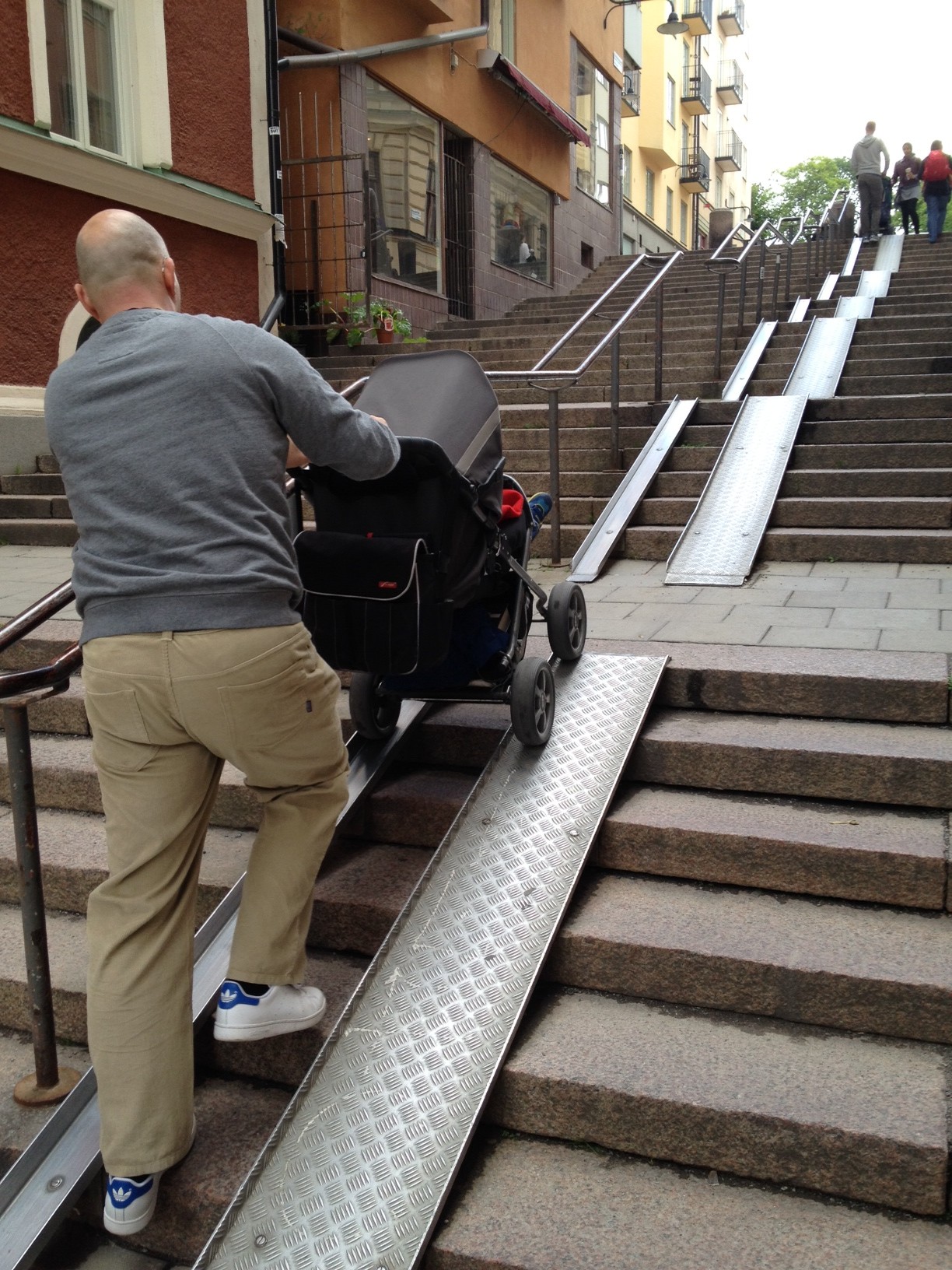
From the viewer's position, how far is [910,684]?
354cm

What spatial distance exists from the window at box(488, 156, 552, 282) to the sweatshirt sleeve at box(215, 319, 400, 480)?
15530 millimetres

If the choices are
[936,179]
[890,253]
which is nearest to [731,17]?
[936,179]

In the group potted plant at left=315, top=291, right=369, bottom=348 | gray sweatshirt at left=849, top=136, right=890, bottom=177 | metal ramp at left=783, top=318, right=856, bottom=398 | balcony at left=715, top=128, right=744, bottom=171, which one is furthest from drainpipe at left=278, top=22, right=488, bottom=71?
balcony at left=715, top=128, right=744, bottom=171

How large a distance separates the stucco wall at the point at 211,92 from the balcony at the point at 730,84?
130ft

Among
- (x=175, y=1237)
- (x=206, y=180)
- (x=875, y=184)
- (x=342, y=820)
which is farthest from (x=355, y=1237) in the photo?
(x=875, y=184)

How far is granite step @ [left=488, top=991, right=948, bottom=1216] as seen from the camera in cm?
226

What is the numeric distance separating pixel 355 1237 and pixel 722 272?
8060mm

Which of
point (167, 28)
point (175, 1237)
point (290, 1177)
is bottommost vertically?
point (175, 1237)

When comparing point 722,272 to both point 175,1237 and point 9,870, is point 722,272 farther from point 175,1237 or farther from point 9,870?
point 175,1237

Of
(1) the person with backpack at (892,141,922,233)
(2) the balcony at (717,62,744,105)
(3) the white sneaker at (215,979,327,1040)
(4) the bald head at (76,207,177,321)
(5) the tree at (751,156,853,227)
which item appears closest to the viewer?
(4) the bald head at (76,207,177,321)

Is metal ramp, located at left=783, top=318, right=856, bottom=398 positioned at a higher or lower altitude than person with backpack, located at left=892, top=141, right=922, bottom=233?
lower

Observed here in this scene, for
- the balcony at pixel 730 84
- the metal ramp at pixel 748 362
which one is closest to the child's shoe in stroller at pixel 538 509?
the metal ramp at pixel 748 362

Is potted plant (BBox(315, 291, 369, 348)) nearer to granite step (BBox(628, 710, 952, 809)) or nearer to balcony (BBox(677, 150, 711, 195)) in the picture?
granite step (BBox(628, 710, 952, 809))

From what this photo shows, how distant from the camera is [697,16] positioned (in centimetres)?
3494
